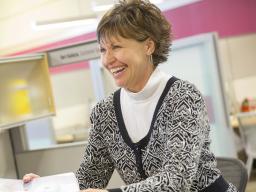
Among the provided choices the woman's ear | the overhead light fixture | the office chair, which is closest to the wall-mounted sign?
the overhead light fixture

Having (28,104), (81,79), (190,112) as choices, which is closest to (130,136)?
(190,112)

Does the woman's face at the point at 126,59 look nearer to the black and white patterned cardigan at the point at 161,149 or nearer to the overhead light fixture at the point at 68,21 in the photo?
the black and white patterned cardigan at the point at 161,149

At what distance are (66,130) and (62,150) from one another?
382 centimetres

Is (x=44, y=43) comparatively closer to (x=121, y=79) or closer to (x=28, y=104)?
(x=28, y=104)

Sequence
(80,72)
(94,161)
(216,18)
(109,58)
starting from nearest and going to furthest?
1. (109,58)
2. (94,161)
3. (216,18)
4. (80,72)

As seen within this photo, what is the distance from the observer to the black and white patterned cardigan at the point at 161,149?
1229 mm

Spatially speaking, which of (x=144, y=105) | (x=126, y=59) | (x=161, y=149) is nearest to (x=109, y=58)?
(x=126, y=59)

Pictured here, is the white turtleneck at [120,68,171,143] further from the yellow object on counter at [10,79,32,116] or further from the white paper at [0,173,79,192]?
the yellow object on counter at [10,79,32,116]

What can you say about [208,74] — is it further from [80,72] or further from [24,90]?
[80,72]

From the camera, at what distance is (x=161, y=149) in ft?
4.45

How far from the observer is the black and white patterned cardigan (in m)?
1.23

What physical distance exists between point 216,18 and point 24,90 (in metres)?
4.03

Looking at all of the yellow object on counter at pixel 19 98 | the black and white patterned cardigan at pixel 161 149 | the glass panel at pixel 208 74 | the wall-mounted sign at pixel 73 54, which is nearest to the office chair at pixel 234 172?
the black and white patterned cardigan at pixel 161 149

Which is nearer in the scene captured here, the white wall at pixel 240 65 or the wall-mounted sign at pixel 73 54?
the wall-mounted sign at pixel 73 54
